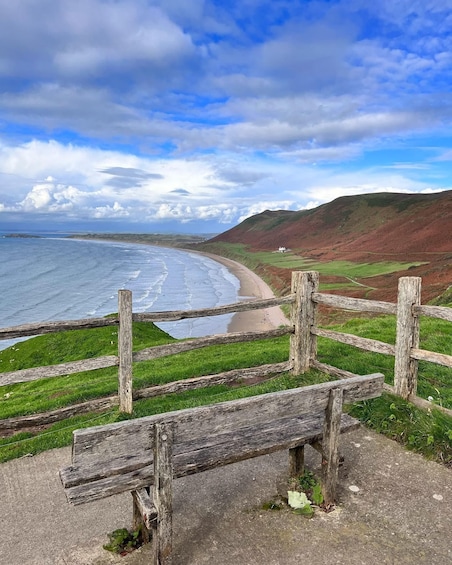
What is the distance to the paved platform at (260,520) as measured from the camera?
3.89 meters

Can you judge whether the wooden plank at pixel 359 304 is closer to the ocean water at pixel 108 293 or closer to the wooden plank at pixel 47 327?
the wooden plank at pixel 47 327

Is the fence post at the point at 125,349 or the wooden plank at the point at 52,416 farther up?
the fence post at the point at 125,349

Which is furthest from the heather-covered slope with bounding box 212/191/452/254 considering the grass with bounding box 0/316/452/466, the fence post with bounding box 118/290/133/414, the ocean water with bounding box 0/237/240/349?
the fence post with bounding box 118/290/133/414

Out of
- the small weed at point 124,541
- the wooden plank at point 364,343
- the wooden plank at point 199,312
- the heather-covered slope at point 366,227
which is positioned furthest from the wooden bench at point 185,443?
the heather-covered slope at point 366,227

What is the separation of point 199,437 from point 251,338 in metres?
4.30

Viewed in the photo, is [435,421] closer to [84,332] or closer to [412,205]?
[84,332]

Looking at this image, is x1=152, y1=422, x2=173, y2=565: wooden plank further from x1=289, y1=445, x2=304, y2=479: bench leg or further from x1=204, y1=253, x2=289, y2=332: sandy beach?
x1=204, y1=253, x2=289, y2=332: sandy beach

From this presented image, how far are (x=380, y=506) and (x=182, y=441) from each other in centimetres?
229

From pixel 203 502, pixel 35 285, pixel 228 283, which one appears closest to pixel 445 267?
pixel 228 283

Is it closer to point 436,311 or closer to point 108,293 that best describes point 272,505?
point 436,311

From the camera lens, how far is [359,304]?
748cm

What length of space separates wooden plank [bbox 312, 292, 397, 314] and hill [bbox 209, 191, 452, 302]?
67.4ft

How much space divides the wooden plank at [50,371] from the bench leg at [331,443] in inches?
144

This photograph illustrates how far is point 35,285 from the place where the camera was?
186 ft
